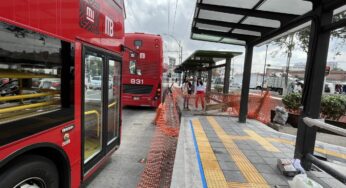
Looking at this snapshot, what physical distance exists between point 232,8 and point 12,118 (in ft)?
16.3

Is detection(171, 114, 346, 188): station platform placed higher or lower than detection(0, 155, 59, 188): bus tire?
lower

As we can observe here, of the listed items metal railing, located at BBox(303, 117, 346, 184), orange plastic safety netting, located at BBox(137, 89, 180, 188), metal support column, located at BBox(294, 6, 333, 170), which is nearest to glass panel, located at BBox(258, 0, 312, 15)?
metal support column, located at BBox(294, 6, 333, 170)

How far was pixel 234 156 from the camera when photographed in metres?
4.69

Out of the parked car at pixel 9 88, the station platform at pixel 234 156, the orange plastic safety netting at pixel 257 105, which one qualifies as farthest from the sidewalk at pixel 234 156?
the parked car at pixel 9 88

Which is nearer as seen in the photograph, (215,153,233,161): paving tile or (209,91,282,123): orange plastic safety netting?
(215,153,233,161): paving tile

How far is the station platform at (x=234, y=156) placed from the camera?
11.9ft

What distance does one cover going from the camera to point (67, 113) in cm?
294

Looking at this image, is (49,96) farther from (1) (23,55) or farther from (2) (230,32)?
(2) (230,32)

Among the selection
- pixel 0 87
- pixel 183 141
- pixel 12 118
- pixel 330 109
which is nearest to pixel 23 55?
pixel 0 87

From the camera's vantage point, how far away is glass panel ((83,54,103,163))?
3.69 meters

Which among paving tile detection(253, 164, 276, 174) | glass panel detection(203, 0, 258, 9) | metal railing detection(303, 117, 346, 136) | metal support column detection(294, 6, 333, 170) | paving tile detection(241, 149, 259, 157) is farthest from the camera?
glass panel detection(203, 0, 258, 9)

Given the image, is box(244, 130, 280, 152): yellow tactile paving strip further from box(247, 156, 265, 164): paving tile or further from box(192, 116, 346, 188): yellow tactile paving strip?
box(247, 156, 265, 164): paving tile

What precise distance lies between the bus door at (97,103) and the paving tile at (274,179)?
2827 mm

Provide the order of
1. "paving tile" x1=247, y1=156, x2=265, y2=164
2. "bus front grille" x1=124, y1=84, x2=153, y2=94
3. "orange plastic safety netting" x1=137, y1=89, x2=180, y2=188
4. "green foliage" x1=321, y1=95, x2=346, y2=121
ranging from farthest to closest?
"bus front grille" x1=124, y1=84, x2=153, y2=94
"green foliage" x1=321, y1=95, x2=346, y2=121
"paving tile" x1=247, y1=156, x2=265, y2=164
"orange plastic safety netting" x1=137, y1=89, x2=180, y2=188
